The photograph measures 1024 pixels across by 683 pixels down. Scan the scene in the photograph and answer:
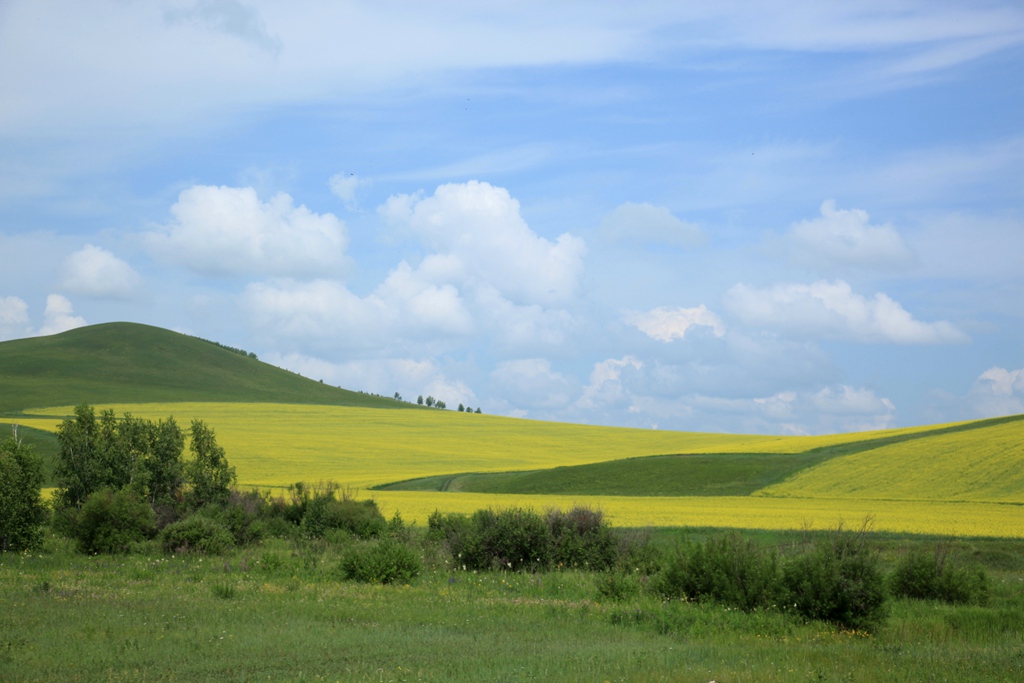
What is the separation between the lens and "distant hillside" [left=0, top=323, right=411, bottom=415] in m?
95.4

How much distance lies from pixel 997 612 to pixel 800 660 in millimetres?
5647

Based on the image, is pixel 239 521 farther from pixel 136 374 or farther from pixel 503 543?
pixel 136 374

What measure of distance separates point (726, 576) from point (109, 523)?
630 inches

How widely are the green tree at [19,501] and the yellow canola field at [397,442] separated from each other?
921 inches

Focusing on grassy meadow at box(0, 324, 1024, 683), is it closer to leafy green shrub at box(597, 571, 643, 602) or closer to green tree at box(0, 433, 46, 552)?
leafy green shrub at box(597, 571, 643, 602)

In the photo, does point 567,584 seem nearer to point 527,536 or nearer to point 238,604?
point 527,536

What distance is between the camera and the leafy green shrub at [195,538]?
20.7 metres

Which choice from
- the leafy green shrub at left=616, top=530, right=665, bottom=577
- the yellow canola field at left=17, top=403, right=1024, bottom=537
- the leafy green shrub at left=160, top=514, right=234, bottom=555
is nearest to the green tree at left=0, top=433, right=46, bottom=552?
the leafy green shrub at left=160, top=514, right=234, bottom=555

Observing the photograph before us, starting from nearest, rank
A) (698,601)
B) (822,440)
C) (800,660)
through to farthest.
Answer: (800,660) < (698,601) < (822,440)

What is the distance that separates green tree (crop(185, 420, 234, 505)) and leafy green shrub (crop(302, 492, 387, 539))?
522 centimetres

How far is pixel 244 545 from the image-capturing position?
2305cm

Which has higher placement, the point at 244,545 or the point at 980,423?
the point at 980,423

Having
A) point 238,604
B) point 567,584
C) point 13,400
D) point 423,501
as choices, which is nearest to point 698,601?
point 567,584

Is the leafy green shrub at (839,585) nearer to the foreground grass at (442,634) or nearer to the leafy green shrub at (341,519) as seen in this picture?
the foreground grass at (442,634)
